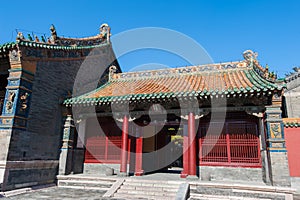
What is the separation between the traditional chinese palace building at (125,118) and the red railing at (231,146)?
0.04 meters

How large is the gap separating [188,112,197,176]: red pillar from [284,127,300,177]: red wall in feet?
15.4

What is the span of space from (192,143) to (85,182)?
4.62m

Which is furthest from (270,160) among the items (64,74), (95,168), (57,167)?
(64,74)

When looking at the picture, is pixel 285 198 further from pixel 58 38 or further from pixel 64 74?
pixel 58 38

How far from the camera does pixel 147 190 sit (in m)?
7.35

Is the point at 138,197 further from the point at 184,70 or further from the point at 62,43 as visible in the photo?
the point at 62,43

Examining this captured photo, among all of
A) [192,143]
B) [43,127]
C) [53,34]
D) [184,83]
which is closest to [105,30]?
[53,34]

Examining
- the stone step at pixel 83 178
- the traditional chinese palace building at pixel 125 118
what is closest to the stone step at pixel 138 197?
the stone step at pixel 83 178

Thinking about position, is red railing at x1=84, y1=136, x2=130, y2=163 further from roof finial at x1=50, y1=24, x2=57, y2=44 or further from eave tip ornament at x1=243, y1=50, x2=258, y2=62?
eave tip ornament at x1=243, y1=50, x2=258, y2=62

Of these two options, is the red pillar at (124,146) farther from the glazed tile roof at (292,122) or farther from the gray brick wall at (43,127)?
the glazed tile roof at (292,122)

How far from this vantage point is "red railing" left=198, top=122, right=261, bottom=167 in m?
8.34

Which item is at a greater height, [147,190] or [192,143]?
[192,143]

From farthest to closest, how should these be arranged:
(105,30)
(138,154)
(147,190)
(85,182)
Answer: (105,30)
(138,154)
(85,182)
(147,190)

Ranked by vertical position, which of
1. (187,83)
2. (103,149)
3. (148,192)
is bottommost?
(148,192)
